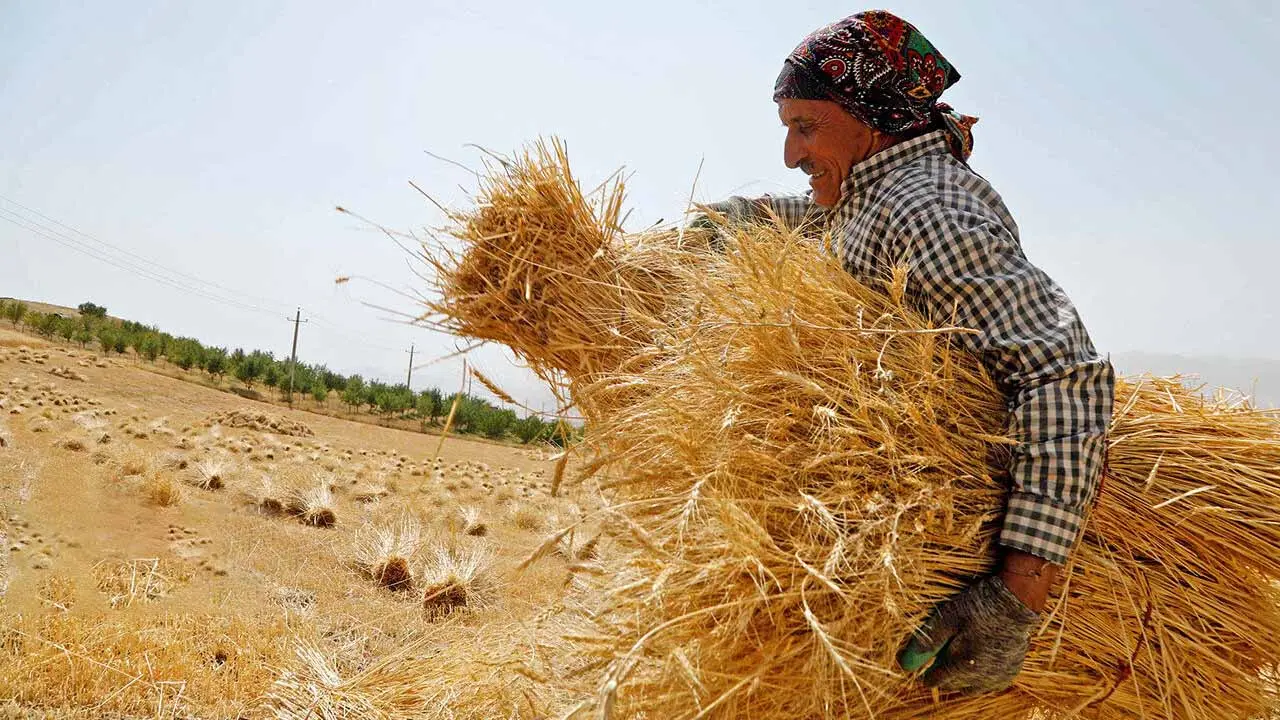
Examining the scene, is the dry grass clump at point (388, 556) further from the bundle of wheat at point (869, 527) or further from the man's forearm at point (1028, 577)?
the man's forearm at point (1028, 577)

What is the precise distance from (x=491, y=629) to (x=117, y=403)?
694 centimetres

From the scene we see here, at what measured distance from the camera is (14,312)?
14969 millimetres

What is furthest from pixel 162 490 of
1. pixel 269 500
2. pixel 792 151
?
pixel 792 151

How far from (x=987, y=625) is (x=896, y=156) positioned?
100 centimetres

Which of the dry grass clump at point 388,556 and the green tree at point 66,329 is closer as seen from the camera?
the dry grass clump at point 388,556

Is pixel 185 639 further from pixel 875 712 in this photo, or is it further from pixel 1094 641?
pixel 1094 641

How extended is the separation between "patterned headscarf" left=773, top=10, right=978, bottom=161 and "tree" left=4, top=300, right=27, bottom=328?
1882cm

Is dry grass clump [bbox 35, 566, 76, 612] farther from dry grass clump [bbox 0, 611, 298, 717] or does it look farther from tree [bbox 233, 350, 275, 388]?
tree [bbox 233, 350, 275, 388]

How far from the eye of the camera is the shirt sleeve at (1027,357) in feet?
3.98

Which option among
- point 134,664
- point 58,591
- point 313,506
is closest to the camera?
point 134,664

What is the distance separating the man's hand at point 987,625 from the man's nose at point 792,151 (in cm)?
101

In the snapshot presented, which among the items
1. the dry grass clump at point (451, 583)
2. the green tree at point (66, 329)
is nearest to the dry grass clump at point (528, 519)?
the dry grass clump at point (451, 583)

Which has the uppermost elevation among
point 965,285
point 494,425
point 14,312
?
point 14,312

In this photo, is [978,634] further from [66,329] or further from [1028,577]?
[66,329]
